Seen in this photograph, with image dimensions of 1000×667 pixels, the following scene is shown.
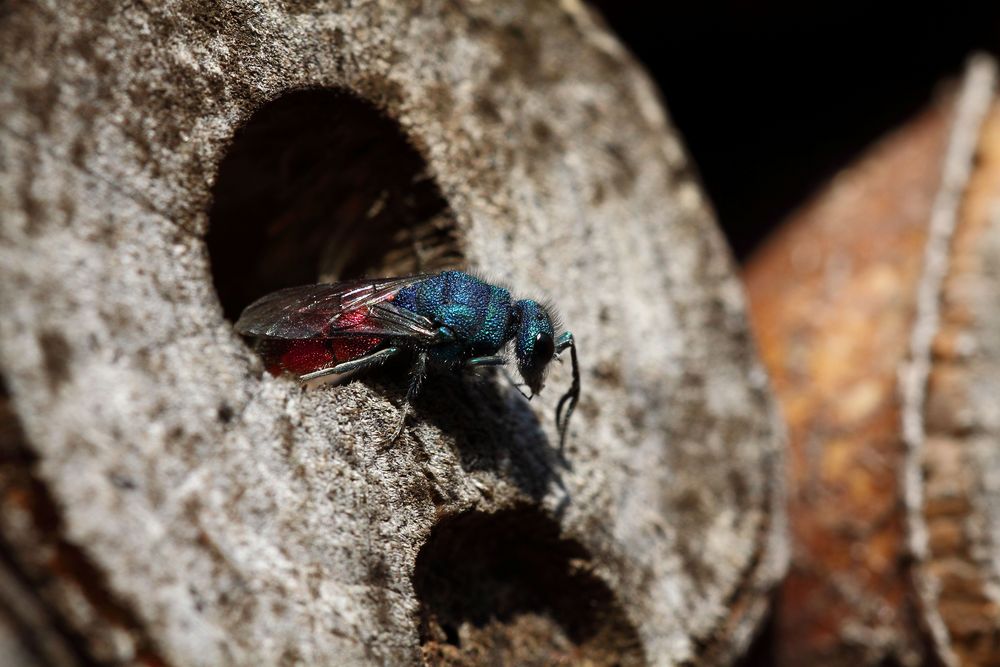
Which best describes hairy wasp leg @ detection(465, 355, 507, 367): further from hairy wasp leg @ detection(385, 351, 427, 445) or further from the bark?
the bark

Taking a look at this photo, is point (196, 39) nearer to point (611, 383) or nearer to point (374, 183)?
point (374, 183)

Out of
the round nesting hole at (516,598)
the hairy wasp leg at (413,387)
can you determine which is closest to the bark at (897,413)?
the round nesting hole at (516,598)

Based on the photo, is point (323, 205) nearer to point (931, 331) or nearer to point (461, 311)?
point (461, 311)

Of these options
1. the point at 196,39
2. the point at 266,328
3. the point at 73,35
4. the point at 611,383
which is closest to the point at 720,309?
the point at 611,383

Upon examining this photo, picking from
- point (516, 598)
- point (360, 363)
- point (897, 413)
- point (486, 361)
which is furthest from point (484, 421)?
point (897, 413)

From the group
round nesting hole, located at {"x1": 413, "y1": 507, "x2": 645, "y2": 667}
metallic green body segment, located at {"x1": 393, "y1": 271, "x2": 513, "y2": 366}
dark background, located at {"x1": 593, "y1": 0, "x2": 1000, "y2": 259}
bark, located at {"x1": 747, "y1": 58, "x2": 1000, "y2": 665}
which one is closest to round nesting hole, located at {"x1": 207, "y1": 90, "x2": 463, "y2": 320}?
metallic green body segment, located at {"x1": 393, "y1": 271, "x2": 513, "y2": 366}
